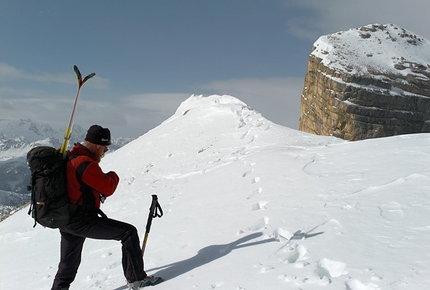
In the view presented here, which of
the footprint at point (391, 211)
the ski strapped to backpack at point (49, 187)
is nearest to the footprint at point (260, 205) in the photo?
the footprint at point (391, 211)

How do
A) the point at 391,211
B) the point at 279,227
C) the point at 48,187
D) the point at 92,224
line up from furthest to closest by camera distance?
the point at 279,227 → the point at 391,211 → the point at 92,224 → the point at 48,187

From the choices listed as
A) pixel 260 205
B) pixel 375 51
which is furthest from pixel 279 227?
pixel 375 51

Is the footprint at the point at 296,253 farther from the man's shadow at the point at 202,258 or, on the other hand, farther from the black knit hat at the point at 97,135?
the black knit hat at the point at 97,135

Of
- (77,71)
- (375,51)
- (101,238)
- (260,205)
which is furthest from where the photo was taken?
(375,51)

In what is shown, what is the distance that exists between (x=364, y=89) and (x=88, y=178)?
1988 inches

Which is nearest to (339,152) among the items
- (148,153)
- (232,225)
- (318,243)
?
(232,225)

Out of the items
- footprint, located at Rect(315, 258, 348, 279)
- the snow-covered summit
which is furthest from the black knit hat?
the snow-covered summit

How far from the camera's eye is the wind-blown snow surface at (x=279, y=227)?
3.63 metres

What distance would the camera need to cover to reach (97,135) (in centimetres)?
415

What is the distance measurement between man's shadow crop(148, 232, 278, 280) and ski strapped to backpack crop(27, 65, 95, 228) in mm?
1608

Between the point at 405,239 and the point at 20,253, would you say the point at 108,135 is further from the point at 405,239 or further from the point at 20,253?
the point at 20,253

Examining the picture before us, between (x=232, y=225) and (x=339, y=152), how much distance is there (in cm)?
473

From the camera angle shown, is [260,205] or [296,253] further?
[260,205]

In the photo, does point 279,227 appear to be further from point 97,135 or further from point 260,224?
point 97,135
